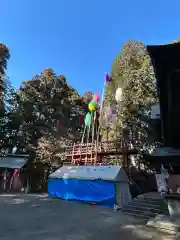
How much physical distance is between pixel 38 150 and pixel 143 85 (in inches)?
416

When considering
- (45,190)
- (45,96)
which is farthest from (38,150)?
(45,96)

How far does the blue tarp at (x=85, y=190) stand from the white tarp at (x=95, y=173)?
27cm

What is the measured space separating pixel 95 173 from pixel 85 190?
120 centimetres

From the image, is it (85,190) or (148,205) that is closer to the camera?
(148,205)

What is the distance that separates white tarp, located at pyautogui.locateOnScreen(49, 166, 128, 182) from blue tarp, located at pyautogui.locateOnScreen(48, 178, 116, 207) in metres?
0.27

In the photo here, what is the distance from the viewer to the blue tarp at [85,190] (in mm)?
11652

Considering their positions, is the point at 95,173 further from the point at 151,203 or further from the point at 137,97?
the point at 137,97

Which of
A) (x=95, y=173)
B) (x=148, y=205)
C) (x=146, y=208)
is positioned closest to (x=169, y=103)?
(x=146, y=208)

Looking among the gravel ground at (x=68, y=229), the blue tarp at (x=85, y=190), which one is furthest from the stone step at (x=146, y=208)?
the gravel ground at (x=68, y=229)

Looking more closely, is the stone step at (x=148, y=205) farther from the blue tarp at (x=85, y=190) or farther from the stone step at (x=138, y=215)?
the blue tarp at (x=85, y=190)

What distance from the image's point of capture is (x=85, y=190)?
41.9 ft

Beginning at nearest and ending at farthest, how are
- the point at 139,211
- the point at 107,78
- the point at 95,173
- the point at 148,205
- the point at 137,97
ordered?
the point at 139,211 < the point at 148,205 < the point at 95,173 < the point at 137,97 < the point at 107,78

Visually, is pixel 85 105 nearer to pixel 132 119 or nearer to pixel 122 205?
pixel 132 119

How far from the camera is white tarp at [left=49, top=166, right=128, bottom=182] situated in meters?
11.9
